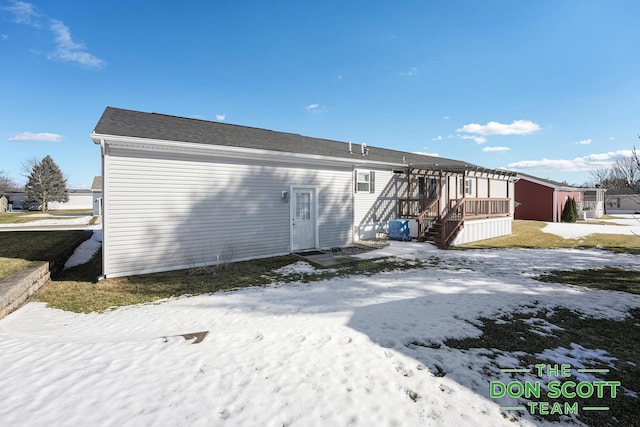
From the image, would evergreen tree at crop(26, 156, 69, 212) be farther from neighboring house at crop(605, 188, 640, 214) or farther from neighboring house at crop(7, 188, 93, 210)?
neighboring house at crop(605, 188, 640, 214)

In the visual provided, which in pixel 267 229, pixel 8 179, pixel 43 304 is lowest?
pixel 43 304

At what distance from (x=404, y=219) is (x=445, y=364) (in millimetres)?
12189

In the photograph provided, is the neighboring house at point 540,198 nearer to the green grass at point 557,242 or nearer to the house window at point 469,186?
the house window at point 469,186

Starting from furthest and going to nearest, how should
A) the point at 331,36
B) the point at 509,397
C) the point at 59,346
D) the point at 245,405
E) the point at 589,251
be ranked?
the point at 331,36 < the point at 589,251 < the point at 59,346 < the point at 509,397 < the point at 245,405

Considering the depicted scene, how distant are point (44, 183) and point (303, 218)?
4608 centimetres

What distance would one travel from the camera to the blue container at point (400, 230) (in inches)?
553

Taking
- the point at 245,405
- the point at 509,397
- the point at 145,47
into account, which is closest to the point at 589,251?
the point at 509,397

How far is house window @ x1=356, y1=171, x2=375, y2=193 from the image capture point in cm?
1391

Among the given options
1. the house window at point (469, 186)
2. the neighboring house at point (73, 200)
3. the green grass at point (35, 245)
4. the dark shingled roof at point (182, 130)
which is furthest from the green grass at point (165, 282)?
the neighboring house at point (73, 200)

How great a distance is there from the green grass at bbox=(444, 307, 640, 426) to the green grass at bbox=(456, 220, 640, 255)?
8.04 meters

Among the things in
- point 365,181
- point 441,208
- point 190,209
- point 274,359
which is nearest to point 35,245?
point 190,209

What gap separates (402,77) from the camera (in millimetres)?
15883

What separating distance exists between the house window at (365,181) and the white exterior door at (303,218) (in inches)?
128

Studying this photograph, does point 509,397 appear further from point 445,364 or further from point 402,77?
point 402,77
